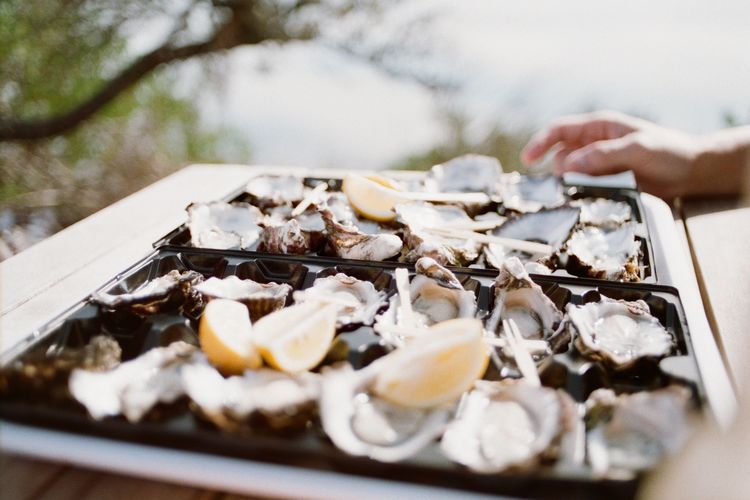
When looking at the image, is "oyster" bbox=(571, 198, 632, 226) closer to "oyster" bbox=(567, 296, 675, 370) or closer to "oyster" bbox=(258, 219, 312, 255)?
"oyster" bbox=(567, 296, 675, 370)

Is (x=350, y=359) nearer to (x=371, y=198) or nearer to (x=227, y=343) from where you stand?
(x=227, y=343)

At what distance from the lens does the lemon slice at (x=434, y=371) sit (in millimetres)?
815

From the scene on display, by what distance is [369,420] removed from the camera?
2.63 ft

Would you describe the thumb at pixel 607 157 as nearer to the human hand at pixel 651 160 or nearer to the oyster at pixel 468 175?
the human hand at pixel 651 160

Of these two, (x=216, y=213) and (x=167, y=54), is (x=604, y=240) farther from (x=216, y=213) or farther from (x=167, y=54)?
(x=167, y=54)

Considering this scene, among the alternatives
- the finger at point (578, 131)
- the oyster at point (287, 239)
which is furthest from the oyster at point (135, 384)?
the finger at point (578, 131)

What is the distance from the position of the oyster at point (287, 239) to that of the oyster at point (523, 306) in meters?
0.44

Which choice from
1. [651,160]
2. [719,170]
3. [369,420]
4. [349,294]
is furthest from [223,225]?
[719,170]

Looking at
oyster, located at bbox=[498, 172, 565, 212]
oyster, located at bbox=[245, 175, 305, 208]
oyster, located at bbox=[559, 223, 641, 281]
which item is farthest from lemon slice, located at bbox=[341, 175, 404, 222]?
oyster, located at bbox=[559, 223, 641, 281]

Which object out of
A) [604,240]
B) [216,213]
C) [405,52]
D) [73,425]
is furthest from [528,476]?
[405,52]

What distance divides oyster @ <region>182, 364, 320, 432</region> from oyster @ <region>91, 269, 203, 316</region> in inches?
9.6

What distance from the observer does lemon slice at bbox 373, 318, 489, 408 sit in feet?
2.68

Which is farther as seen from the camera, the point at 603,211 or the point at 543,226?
the point at 603,211

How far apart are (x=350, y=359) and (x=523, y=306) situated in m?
0.34
